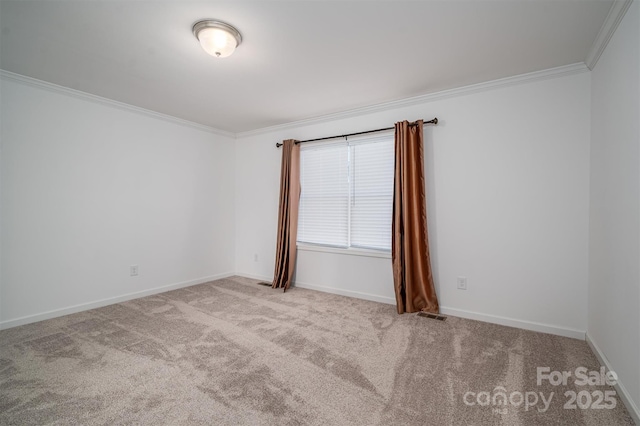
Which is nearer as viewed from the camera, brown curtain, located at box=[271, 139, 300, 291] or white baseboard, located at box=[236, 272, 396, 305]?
white baseboard, located at box=[236, 272, 396, 305]

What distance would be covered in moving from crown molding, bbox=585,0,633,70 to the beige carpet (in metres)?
2.34

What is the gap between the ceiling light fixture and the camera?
2.03 m

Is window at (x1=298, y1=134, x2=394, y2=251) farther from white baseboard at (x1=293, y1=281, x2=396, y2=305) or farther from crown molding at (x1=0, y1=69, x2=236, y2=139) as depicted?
crown molding at (x1=0, y1=69, x2=236, y2=139)

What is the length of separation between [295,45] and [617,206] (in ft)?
8.25

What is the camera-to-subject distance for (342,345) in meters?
2.49

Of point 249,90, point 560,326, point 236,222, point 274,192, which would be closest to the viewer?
point 560,326

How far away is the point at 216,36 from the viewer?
6.84ft

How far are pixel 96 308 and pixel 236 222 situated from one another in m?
2.23

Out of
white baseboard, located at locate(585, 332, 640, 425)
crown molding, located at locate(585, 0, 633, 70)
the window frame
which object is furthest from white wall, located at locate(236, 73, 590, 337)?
white baseboard, located at locate(585, 332, 640, 425)

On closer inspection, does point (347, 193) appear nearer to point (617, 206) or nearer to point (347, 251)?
point (347, 251)

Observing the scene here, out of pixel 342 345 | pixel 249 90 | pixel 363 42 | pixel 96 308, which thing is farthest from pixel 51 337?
pixel 363 42

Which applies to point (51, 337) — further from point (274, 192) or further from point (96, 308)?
point (274, 192)

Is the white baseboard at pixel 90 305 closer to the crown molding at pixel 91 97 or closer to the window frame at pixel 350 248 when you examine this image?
the window frame at pixel 350 248

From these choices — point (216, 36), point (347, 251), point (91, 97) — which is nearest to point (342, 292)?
point (347, 251)
